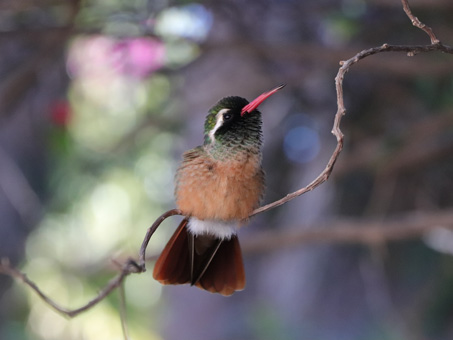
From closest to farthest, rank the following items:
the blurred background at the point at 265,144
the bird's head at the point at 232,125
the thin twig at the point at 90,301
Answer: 1. the thin twig at the point at 90,301
2. the bird's head at the point at 232,125
3. the blurred background at the point at 265,144

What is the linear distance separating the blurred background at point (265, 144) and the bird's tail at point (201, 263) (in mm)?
1229

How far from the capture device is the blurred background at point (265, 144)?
365 cm

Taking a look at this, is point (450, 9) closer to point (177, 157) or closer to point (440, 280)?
point (440, 280)

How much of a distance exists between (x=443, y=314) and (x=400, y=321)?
0.41 meters

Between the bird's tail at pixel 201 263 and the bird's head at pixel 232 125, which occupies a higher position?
the bird's head at pixel 232 125

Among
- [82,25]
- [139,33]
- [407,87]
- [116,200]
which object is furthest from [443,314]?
[116,200]

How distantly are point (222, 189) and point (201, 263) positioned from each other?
→ 227 mm

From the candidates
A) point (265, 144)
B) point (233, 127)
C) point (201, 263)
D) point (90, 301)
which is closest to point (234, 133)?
point (233, 127)

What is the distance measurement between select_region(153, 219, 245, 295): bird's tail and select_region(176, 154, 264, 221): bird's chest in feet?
0.28

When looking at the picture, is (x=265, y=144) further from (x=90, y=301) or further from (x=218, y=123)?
(x=90, y=301)

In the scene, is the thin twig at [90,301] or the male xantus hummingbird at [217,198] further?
the male xantus hummingbird at [217,198]

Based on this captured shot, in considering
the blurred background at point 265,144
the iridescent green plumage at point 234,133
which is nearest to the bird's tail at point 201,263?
the iridescent green plumage at point 234,133

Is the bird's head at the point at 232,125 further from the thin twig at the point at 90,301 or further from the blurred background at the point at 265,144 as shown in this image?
the blurred background at the point at 265,144

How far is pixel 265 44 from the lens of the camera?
11.8 ft
